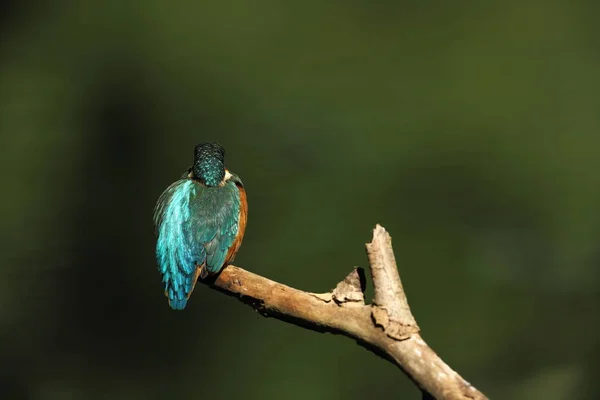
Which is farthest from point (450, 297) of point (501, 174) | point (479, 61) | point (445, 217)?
point (479, 61)

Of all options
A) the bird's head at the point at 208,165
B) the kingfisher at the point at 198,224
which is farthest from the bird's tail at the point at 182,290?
the bird's head at the point at 208,165

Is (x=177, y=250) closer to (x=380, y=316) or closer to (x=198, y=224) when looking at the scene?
(x=198, y=224)

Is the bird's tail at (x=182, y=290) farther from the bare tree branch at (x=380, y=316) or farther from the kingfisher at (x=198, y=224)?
the bare tree branch at (x=380, y=316)

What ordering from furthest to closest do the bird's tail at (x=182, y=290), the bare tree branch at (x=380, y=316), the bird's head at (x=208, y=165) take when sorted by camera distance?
1. the bird's head at (x=208, y=165)
2. the bird's tail at (x=182, y=290)
3. the bare tree branch at (x=380, y=316)

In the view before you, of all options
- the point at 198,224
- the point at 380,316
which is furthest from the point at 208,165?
the point at 380,316

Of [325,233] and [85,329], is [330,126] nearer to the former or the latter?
[325,233]

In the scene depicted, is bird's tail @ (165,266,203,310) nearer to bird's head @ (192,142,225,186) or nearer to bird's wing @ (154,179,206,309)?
bird's wing @ (154,179,206,309)
